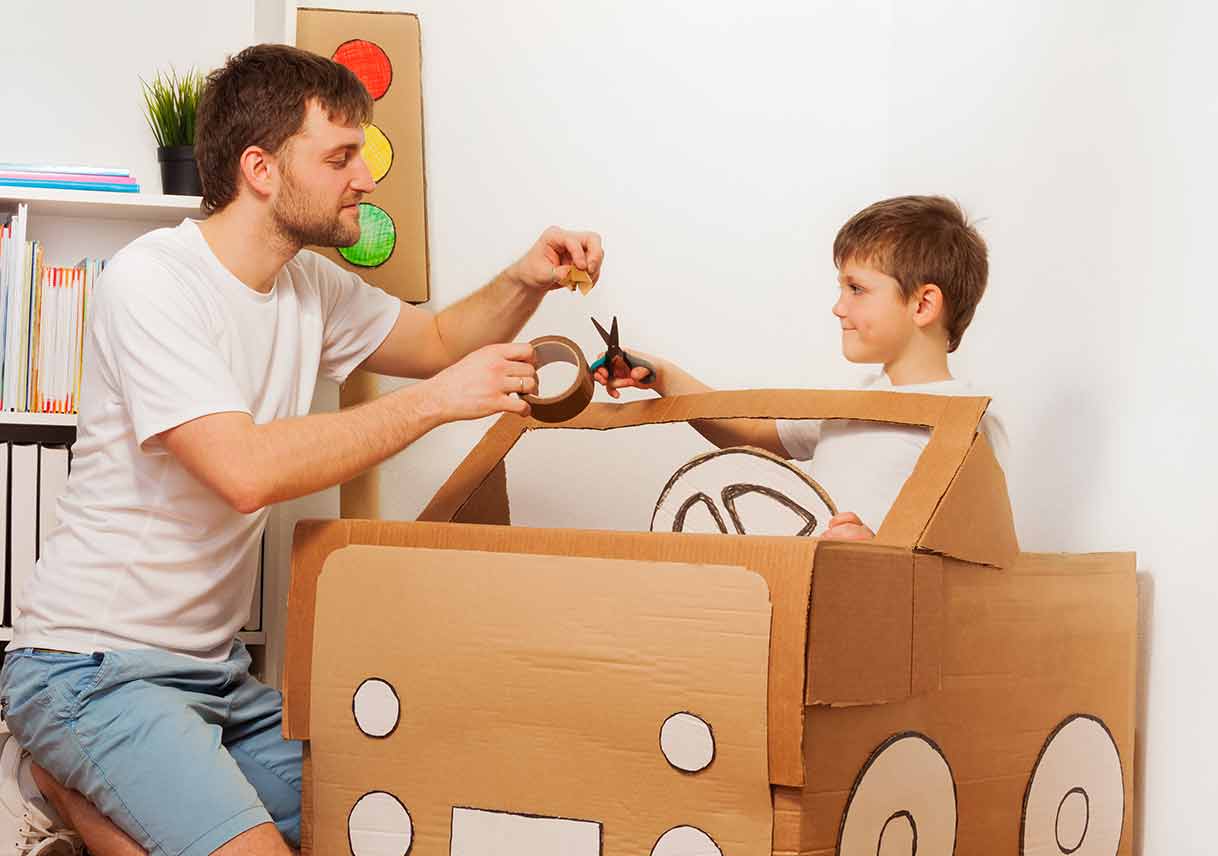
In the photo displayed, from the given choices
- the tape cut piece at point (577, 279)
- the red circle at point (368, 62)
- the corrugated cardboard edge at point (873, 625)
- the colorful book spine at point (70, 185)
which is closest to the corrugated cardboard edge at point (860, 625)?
the corrugated cardboard edge at point (873, 625)

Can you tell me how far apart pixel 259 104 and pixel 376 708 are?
715 mm

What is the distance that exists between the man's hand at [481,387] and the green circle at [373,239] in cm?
59

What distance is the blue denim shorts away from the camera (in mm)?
1065

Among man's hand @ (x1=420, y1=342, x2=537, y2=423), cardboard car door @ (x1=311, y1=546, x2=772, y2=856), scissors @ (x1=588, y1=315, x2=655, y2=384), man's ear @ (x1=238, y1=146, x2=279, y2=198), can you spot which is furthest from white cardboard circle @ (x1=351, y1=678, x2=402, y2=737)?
man's ear @ (x1=238, y1=146, x2=279, y2=198)

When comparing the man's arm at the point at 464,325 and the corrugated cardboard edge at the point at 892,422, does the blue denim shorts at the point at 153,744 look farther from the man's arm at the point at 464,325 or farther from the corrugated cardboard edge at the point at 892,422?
the man's arm at the point at 464,325

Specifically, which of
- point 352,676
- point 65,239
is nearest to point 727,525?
point 352,676

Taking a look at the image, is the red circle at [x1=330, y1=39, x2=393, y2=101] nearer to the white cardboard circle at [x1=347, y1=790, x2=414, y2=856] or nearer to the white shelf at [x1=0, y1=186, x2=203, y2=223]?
the white shelf at [x1=0, y1=186, x2=203, y2=223]

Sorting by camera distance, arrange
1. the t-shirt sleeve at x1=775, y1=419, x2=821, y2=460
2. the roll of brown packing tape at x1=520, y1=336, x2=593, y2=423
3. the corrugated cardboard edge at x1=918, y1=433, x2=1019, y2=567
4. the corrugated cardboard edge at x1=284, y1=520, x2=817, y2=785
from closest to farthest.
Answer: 1. the corrugated cardboard edge at x1=284, y1=520, x2=817, y2=785
2. the corrugated cardboard edge at x1=918, y1=433, x2=1019, y2=567
3. the roll of brown packing tape at x1=520, y1=336, x2=593, y2=423
4. the t-shirt sleeve at x1=775, y1=419, x2=821, y2=460

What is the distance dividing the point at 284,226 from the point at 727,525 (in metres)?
0.59

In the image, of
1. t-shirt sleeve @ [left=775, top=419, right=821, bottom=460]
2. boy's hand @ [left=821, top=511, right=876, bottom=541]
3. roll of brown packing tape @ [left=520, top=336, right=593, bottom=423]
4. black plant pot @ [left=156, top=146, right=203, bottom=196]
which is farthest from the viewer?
black plant pot @ [left=156, top=146, right=203, bottom=196]

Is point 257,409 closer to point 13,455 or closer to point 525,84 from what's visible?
point 13,455

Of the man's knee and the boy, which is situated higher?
the boy

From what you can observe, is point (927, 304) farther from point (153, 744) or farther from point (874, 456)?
point (153, 744)

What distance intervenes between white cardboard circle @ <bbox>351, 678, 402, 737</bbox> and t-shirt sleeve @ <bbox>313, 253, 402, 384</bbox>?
1.92ft
